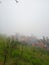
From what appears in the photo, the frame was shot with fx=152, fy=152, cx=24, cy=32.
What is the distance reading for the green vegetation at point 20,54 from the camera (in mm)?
1416

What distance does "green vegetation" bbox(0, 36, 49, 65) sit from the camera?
4.65 ft

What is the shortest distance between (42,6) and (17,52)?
53 centimetres

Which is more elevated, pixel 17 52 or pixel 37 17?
pixel 37 17

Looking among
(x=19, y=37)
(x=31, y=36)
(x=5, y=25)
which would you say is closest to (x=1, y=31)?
(x=5, y=25)

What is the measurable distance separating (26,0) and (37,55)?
56cm

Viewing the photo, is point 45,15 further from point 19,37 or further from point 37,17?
point 19,37

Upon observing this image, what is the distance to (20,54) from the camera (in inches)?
56.7

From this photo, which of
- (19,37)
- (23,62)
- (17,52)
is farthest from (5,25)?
(23,62)

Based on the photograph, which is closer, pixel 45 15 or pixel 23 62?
pixel 23 62

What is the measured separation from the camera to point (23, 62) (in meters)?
1.42

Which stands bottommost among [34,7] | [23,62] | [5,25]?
[23,62]

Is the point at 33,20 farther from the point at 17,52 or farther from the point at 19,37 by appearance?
the point at 17,52

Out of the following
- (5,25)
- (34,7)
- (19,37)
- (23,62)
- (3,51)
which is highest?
(34,7)

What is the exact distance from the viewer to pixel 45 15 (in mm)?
1528
